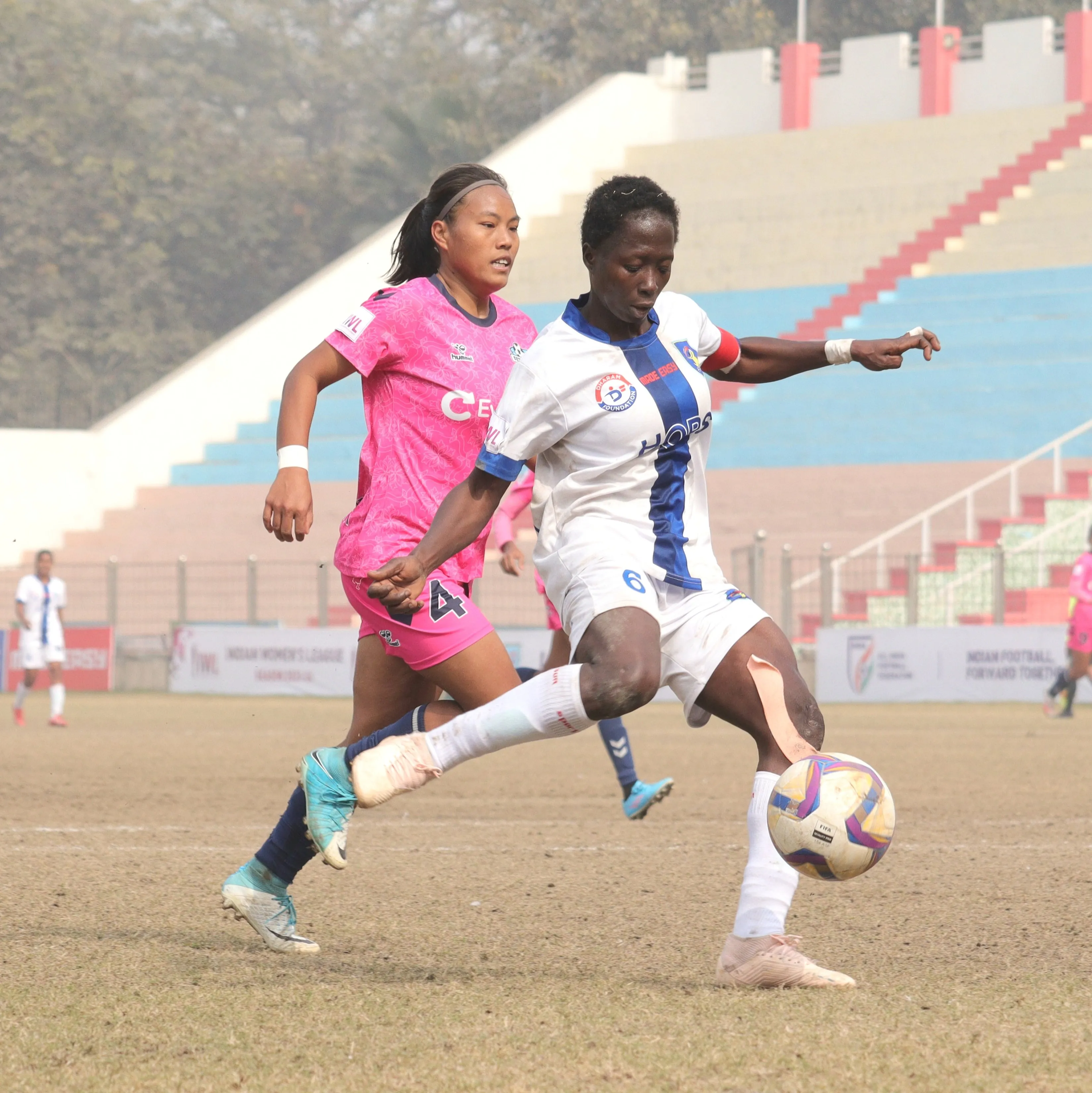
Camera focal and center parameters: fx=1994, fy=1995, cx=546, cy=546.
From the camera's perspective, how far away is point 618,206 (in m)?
5.34

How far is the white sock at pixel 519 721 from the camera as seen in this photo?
5141mm

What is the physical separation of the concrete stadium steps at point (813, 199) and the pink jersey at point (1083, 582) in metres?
19.1

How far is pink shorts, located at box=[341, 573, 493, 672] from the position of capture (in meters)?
5.72

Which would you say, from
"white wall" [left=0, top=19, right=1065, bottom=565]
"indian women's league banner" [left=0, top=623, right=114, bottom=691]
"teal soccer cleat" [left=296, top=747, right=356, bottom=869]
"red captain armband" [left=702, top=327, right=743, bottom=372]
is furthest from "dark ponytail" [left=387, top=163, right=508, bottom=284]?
"white wall" [left=0, top=19, right=1065, bottom=565]

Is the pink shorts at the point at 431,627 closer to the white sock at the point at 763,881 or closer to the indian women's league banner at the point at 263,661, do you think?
the white sock at the point at 763,881

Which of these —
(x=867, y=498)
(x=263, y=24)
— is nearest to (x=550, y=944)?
(x=867, y=498)

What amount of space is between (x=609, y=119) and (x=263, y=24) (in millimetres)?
27726

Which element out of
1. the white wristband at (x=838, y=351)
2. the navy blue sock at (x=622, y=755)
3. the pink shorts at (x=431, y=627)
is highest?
the white wristband at (x=838, y=351)

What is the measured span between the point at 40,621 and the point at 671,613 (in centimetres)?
1695

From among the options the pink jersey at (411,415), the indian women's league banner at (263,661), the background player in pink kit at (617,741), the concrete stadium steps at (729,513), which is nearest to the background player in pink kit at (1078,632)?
the concrete stadium steps at (729,513)

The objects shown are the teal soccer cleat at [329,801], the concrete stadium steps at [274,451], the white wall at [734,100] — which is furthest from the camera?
the white wall at [734,100]

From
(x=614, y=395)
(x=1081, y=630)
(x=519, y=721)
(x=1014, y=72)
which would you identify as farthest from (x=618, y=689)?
(x=1014, y=72)

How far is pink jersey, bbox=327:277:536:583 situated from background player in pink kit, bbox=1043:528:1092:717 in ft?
48.4

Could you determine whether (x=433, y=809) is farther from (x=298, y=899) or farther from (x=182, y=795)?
(x=298, y=899)
